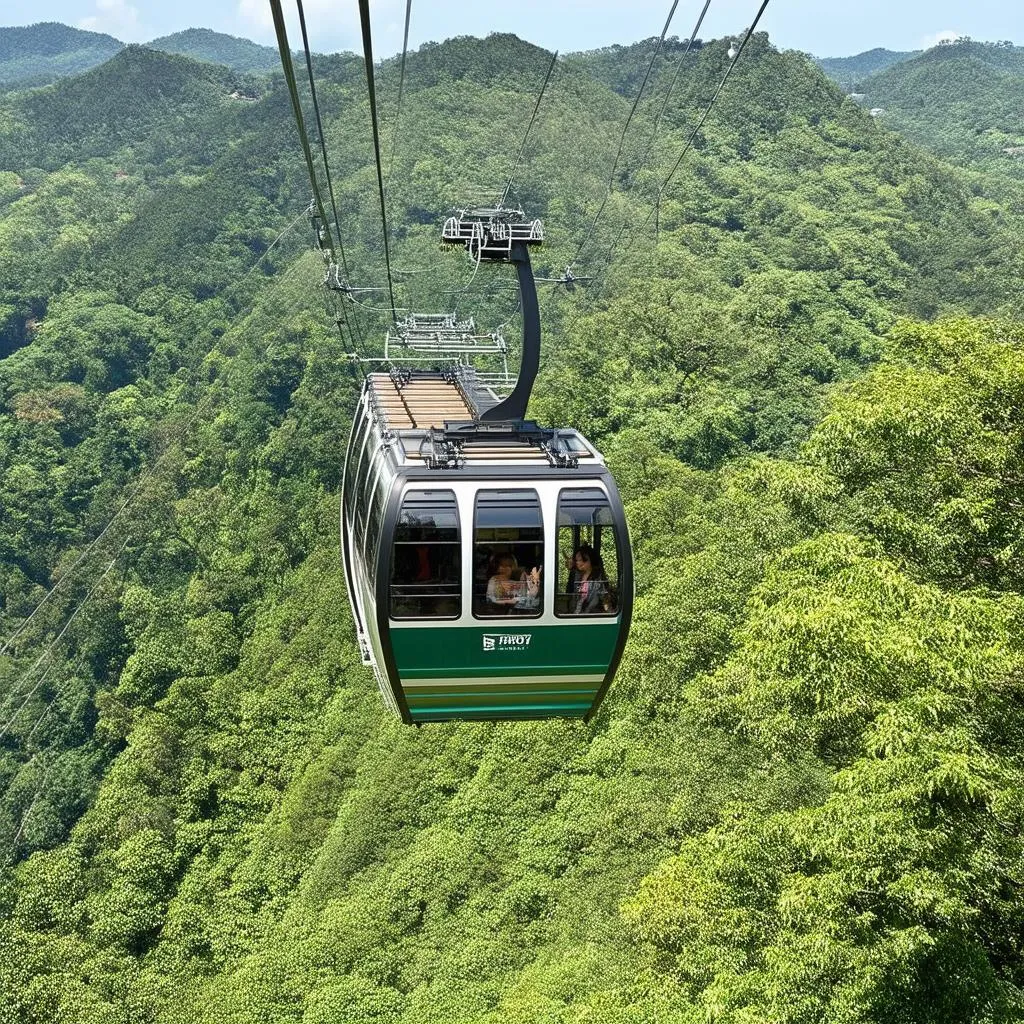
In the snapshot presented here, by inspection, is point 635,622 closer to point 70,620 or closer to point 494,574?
point 494,574

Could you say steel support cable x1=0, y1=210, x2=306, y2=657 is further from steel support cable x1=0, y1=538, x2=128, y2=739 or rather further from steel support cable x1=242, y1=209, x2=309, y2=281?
steel support cable x1=242, y1=209, x2=309, y2=281

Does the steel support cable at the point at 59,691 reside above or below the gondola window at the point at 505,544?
below

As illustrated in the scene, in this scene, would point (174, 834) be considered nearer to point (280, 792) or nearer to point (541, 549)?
point (280, 792)

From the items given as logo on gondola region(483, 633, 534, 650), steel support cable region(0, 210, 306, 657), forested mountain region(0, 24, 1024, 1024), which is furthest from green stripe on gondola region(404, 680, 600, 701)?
steel support cable region(0, 210, 306, 657)

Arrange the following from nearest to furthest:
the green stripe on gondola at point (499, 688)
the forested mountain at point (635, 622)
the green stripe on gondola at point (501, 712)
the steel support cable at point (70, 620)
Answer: the green stripe on gondola at point (499, 688), the green stripe on gondola at point (501, 712), the forested mountain at point (635, 622), the steel support cable at point (70, 620)

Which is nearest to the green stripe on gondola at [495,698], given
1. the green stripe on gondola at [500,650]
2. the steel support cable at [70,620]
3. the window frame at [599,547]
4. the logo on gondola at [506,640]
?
the green stripe on gondola at [500,650]

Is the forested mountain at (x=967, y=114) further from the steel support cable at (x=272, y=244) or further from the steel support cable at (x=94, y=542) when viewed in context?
the steel support cable at (x=94, y=542)

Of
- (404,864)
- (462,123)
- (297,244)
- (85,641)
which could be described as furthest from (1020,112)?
(404,864)
